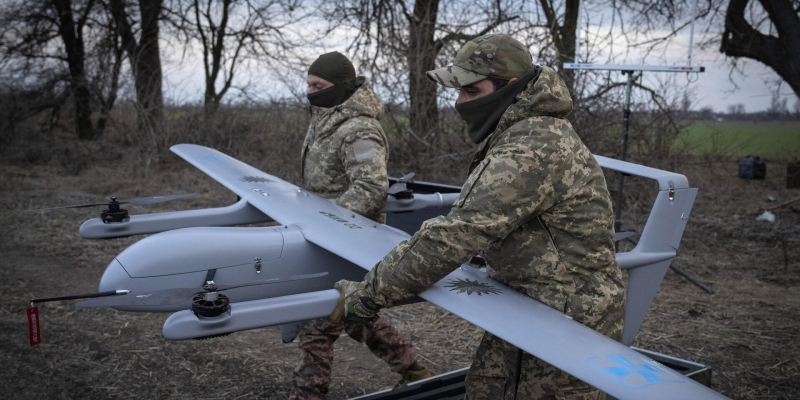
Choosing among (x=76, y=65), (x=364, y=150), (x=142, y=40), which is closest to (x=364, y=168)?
(x=364, y=150)

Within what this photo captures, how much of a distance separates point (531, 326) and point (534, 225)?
0.38 metres

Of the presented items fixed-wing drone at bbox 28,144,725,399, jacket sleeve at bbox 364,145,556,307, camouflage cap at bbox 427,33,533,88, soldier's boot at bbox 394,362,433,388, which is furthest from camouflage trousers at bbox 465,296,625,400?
soldier's boot at bbox 394,362,433,388

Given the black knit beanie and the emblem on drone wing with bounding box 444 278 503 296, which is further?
the black knit beanie

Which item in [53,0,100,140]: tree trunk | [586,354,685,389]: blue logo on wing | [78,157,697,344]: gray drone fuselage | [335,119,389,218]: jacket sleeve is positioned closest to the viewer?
[586,354,685,389]: blue logo on wing

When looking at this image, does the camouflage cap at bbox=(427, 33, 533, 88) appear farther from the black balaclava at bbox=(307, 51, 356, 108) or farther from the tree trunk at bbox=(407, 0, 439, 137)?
the tree trunk at bbox=(407, 0, 439, 137)

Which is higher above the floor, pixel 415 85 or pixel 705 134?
pixel 415 85

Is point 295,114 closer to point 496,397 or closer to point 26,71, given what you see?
point 26,71

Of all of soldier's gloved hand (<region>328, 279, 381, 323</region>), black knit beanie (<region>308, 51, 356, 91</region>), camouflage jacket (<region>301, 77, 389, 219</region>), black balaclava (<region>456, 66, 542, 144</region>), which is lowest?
soldier's gloved hand (<region>328, 279, 381, 323</region>)

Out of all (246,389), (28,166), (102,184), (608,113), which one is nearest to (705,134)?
(608,113)

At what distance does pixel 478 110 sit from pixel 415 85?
263 inches

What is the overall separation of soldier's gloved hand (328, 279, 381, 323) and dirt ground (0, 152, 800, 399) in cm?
211

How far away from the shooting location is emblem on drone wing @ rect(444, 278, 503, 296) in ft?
7.95

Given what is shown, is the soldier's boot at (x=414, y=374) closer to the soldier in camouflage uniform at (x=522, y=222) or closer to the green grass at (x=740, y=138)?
the soldier in camouflage uniform at (x=522, y=222)

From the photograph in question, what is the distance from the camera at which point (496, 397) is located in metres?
2.46
